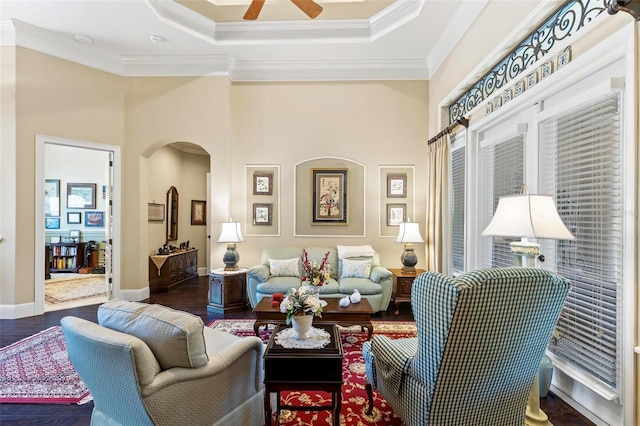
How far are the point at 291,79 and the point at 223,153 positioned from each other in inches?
66.6

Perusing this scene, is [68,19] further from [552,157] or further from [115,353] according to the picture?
[552,157]

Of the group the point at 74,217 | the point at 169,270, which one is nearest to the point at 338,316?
the point at 169,270

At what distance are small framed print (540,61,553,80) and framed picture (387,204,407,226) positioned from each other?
288 centimetres

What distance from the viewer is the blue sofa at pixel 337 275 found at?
13.9 feet

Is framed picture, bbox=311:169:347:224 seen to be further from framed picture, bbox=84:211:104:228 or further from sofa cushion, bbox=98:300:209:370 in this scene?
framed picture, bbox=84:211:104:228

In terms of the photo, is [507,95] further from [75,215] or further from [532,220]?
[75,215]

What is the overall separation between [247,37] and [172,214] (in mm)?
4042

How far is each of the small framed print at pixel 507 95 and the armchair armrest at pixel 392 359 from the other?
2.48m

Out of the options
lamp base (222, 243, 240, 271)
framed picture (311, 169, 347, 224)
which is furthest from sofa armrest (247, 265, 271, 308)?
framed picture (311, 169, 347, 224)

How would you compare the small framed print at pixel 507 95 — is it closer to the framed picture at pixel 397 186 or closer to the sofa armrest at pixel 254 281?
the framed picture at pixel 397 186

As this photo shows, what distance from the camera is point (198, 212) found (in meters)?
7.50

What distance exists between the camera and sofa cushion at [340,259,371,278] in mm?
4598

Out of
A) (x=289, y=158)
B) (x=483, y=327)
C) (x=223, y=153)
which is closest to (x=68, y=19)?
(x=223, y=153)

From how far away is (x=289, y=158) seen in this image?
5266mm
